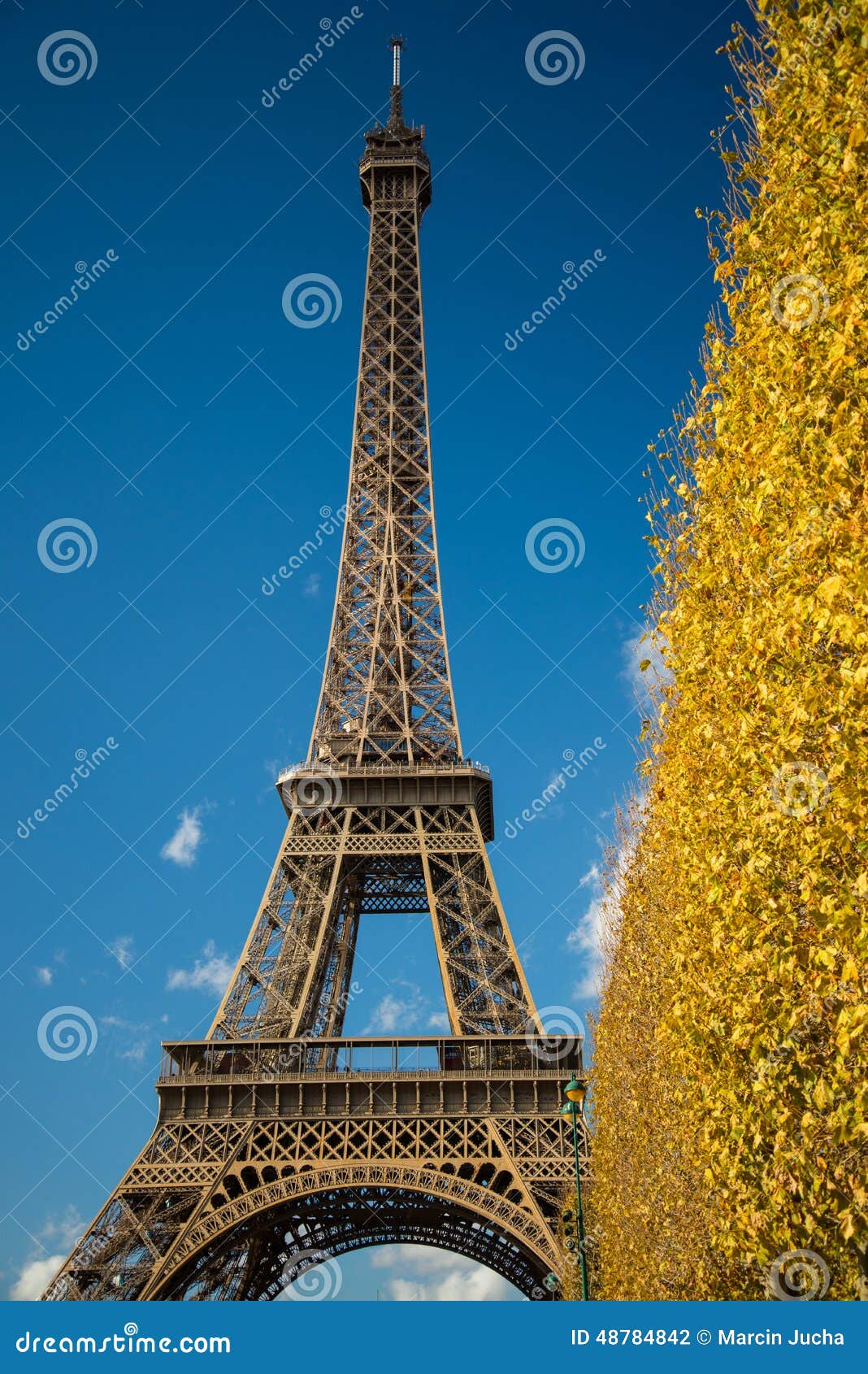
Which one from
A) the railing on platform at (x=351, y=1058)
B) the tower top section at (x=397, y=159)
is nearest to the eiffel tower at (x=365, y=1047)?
the railing on platform at (x=351, y=1058)

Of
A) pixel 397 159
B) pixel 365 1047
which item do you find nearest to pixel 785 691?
pixel 365 1047

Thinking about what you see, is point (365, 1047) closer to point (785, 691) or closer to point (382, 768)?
point (382, 768)

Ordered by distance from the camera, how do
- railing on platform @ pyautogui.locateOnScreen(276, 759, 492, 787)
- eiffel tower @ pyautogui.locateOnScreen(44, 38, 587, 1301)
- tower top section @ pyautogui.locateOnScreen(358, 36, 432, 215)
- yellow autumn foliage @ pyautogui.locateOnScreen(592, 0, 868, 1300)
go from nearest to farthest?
yellow autumn foliage @ pyautogui.locateOnScreen(592, 0, 868, 1300)
eiffel tower @ pyautogui.locateOnScreen(44, 38, 587, 1301)
railing on platform @ pyautogui.locateOnScreen(276, 759, 492, 787)
tower top section @ pyautogui.locateOnScreen(358, 36, 432, 215)

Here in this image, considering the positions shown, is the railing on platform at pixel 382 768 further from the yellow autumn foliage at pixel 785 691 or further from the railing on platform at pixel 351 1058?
the yellow autumn foliage at pixel 785 691

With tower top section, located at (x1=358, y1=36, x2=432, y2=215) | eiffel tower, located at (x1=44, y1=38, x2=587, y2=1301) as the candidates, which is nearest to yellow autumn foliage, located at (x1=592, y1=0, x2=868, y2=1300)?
eiffel tower, located at (x1=44, y1=38, x2=587, y2=1301)

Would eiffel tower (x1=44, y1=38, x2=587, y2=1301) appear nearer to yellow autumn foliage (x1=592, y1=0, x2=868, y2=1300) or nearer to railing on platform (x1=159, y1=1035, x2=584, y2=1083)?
railing on platform (x1=159, y1=1035, x2=584, y2=1083)

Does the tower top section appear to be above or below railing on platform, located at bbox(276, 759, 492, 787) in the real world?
above

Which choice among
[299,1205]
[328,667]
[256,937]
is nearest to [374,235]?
[328,667]
